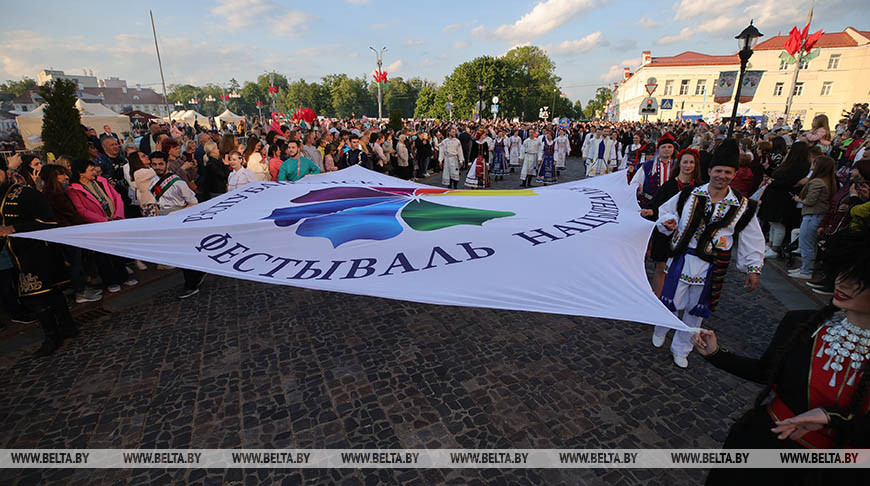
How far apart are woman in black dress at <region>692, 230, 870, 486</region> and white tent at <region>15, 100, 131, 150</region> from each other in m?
20.0

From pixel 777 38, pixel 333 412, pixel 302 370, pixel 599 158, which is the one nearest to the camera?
pixel 333 412

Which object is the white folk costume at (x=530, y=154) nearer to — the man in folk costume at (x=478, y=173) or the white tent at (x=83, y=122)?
the man in folk costume at (x=478, y=173)

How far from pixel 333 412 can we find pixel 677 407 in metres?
3.07

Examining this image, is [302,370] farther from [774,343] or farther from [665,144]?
[665,144]

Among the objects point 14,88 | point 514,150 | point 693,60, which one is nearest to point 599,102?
point 693,60

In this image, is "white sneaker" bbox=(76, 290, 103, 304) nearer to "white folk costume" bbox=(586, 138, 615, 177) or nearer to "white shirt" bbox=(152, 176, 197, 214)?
"white shirt" bbox=(152, 176, 197, 214)

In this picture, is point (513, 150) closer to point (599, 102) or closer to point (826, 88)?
point (826, 88)

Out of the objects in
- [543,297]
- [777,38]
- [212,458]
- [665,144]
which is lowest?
[212,458]

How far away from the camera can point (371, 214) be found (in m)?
3.82

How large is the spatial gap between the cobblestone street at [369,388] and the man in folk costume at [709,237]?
2.87ft

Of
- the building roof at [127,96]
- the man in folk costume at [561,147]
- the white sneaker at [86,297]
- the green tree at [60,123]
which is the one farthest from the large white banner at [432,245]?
the building roof at [127,96]

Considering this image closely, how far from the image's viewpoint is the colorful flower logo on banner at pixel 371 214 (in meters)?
3.39

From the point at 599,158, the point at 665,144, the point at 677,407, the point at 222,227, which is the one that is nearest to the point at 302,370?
the point at 222,227

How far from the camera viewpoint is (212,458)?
299 cm
